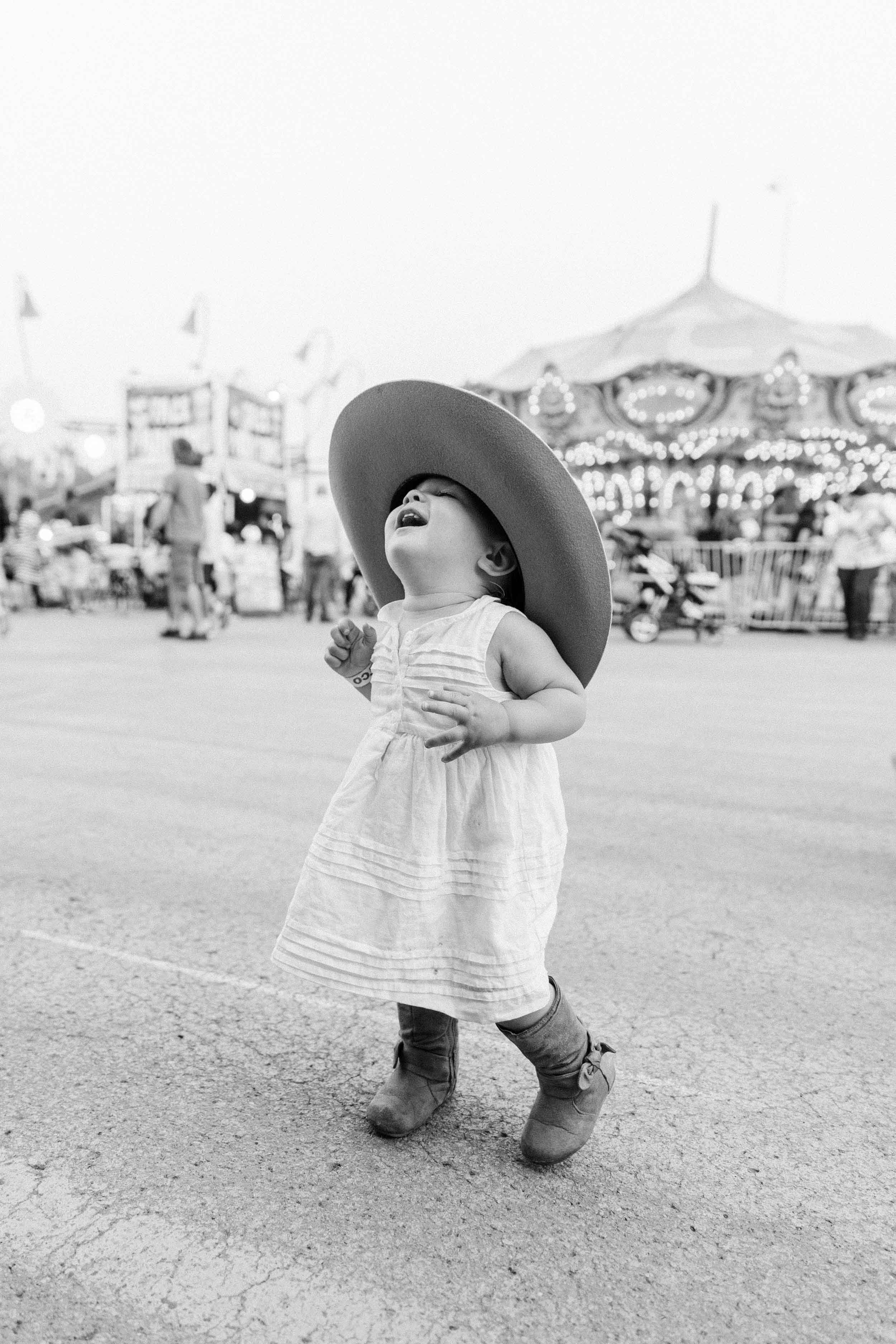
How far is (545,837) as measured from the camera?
1.68 metres

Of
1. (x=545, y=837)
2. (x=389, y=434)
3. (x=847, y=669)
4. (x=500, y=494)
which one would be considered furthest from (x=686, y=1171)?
(x=847, y=669)

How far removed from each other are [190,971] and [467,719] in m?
1.20

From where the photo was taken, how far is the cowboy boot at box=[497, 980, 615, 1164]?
5.30 feet

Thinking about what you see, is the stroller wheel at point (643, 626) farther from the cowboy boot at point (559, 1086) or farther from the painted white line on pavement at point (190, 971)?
the cowboy boot at point (559, 1086)

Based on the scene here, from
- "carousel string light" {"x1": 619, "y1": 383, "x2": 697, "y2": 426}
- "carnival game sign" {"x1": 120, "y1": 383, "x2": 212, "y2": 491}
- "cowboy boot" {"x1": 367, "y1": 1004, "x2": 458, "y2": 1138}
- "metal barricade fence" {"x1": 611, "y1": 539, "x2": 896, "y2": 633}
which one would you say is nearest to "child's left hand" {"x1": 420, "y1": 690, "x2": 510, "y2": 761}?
"cowboy boot" {"x1": 367, "y1": 1004, "x2": 458, "y2": 1138}

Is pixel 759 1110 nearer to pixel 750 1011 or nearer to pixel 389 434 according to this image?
pixel 750 1011

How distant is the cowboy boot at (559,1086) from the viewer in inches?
63.6

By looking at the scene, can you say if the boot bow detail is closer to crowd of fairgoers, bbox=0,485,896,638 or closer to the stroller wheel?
crowd of fairgoers, bbox=0,485,896,638

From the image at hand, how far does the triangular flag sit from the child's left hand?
884 inches

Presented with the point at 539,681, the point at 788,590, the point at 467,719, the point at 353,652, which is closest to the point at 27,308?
the point at 788,590

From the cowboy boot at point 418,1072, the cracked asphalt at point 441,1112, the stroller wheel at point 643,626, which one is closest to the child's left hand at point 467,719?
the cowboy boot at point 418,1072

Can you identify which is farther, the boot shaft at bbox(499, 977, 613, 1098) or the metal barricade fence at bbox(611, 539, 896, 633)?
the metal barricade fence at bbox(611, 539, 896, 633)

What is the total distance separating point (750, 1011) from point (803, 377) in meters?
15.2

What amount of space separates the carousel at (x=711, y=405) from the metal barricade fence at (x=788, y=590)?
94.6 inches
